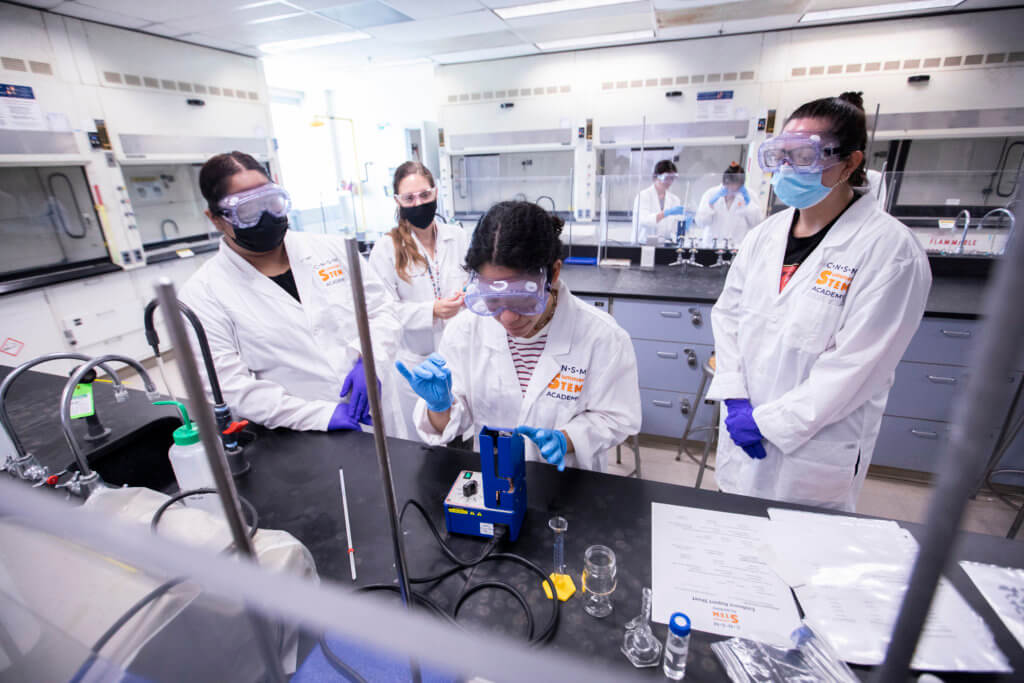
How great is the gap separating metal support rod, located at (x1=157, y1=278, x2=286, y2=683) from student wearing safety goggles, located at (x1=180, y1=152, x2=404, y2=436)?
3.72 feet

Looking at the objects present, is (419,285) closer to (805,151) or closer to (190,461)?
(190,461)

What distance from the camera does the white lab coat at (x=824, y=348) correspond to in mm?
1359

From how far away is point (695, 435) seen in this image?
290 centimetres

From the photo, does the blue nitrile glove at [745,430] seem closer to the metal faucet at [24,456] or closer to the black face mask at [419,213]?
the black face mask at [419,213]

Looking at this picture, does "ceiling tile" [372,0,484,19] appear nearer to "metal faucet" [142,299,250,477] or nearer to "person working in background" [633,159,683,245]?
"person working in background" [633,159,683,245]

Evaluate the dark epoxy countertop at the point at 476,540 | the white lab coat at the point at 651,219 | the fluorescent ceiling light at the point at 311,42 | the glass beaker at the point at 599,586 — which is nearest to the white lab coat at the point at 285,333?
the dark epoxy countertop at the point at 476,540

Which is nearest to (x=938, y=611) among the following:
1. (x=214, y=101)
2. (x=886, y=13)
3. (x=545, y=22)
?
(x=545, y=22)

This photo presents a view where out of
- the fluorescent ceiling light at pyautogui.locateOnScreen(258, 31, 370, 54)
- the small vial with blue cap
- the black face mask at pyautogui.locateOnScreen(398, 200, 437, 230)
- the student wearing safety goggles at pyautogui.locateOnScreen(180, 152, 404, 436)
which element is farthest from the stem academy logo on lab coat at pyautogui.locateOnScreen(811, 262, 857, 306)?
the fluorescent ceiling light at pyautogui.locateOnScreen(258, 31, 370, 54)

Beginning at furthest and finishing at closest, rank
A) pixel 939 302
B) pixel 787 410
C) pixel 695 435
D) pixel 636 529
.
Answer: pixel 695 435 < pixel 939 302 < pixel 787 410 < pixel 636 529

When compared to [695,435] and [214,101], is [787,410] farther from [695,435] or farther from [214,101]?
[214,101]

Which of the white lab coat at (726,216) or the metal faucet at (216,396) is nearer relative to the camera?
the metal faucet at (216,396)

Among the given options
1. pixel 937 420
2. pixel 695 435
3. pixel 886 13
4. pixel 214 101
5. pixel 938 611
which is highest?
pixel 886 13

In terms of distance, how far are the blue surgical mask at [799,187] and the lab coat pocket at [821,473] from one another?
0.75 metres

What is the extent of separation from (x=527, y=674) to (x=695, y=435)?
290 cm
